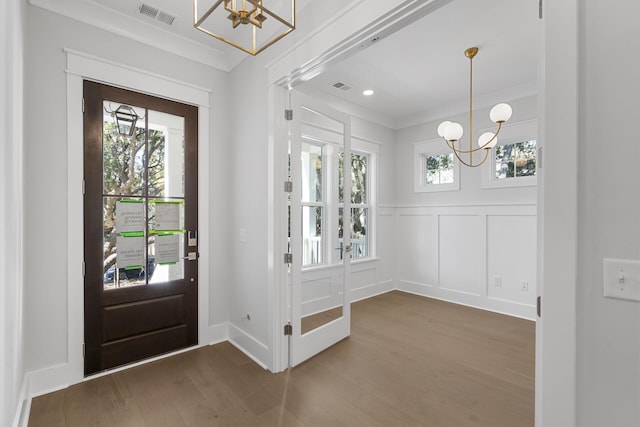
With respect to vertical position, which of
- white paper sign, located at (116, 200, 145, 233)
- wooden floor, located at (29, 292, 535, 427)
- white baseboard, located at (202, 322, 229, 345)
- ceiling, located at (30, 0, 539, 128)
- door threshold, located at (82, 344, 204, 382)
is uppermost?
ceiling, located at (30, 0, 539, 128)

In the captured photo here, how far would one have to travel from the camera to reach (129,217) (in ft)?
8.06

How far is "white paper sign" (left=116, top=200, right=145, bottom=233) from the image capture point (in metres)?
2.41

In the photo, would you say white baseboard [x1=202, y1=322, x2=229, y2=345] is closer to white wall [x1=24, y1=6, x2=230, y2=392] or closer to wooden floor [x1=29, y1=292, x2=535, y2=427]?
wooden floor [x1=29, y1=292, x2=535, y2=427]

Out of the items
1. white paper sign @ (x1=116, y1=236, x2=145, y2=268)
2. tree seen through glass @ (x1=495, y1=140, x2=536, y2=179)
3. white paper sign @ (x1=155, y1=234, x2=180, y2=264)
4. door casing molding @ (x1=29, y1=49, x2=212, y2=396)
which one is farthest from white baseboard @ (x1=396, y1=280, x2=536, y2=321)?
door casing molding @ (x1=29, y1=49, x2=212, y2=396)

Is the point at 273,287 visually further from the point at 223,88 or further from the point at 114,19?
the point at 114,19

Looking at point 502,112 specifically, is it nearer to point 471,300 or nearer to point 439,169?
point 439,169

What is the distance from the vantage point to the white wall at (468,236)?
3.73 m

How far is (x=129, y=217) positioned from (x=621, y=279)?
2.96m

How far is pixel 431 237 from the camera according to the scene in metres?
4.67

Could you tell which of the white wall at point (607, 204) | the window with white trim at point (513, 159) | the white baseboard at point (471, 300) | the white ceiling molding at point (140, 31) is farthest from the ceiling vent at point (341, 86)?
the white baseboard at point (471, 300)

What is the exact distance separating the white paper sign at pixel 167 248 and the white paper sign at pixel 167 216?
90 millimetres

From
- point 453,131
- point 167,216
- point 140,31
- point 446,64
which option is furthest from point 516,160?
point 140,31

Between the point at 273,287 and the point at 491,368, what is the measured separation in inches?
77.8

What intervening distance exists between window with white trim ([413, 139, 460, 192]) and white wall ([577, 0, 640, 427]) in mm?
3606
